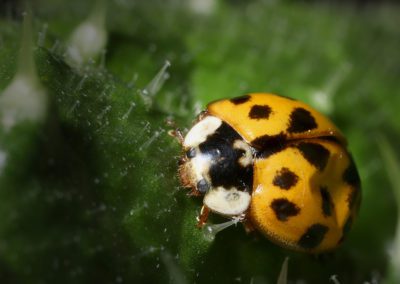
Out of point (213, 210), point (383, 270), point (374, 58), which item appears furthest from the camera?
point (374, 58)

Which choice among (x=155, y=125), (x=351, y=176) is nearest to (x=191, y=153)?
(x=155, y=125)

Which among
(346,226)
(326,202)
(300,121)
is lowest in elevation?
(346,226)

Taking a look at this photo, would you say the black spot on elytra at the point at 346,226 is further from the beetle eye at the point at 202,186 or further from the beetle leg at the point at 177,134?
the beetle leg at the point at 177,134

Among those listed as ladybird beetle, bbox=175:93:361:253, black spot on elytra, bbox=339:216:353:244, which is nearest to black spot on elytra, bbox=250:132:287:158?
ladybird beetle, bbox=175:93:361:253

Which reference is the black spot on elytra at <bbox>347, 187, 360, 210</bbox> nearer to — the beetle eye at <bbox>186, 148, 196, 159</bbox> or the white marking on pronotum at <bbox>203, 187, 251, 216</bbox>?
the white marking on pronotum at <bbox>203, 187, 251, 216</bbox>

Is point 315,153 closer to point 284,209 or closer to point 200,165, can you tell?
point 284,209

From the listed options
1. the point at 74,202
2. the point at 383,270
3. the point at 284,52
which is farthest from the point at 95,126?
the point at 284,52

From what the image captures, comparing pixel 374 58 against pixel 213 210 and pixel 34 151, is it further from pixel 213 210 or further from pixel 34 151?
pixel 34 151
